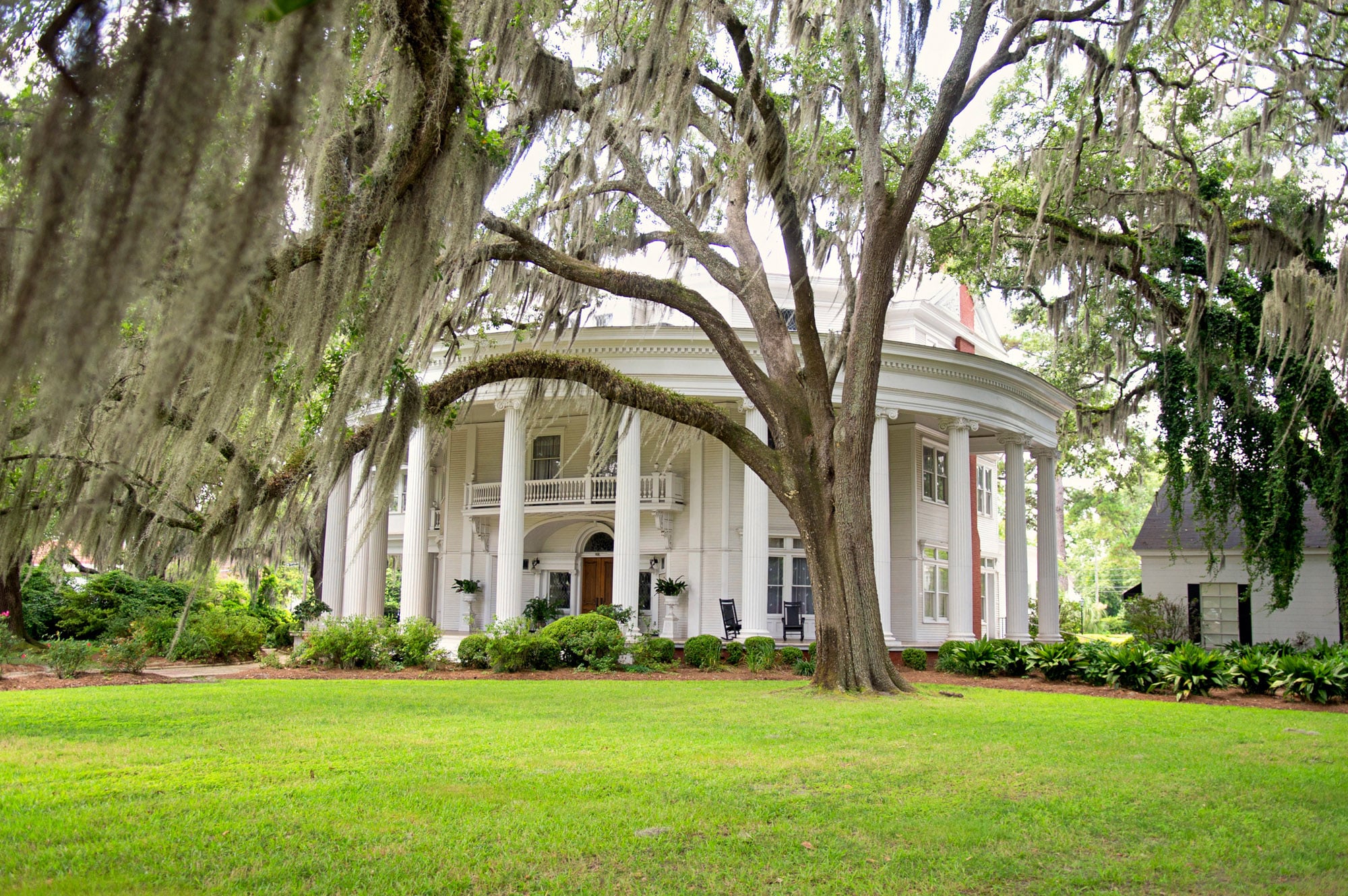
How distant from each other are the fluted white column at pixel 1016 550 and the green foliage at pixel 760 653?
693cm

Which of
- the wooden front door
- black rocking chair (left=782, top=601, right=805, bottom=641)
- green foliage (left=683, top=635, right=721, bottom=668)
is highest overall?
the wooden front door

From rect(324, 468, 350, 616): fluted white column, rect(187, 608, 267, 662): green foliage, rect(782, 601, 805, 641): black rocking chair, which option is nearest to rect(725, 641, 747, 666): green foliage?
rect(782, 601, 805, 641): black rocking chair

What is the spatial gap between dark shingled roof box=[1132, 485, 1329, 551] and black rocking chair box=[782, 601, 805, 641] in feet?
30.5

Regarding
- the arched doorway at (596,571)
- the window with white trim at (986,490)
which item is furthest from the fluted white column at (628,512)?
the window with white trim at (986,490)

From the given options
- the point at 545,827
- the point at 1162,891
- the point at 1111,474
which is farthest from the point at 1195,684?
the point at 1111,474

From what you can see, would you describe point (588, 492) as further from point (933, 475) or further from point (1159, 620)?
point (1159, 620)

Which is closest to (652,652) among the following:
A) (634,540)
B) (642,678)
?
(642,678)

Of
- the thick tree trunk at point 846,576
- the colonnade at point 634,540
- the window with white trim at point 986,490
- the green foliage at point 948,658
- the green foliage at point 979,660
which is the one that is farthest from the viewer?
the window with white trim at point 986,490

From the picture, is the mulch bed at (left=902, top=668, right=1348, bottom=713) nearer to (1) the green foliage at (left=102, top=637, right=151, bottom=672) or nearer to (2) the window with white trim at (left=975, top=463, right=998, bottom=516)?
(1) the green foliage at (left=102, top=637, right=151, bottom=672)

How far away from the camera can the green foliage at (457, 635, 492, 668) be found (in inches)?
696

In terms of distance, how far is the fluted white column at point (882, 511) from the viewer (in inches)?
803

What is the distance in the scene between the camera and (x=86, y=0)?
7.71ft

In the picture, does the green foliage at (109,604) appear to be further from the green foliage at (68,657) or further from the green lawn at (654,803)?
the green lawn at (654,803)

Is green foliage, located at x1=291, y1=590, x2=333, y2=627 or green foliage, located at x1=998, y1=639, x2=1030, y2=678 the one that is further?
green foliage, located at x1=291, y1=590, x2=333, y2=627
